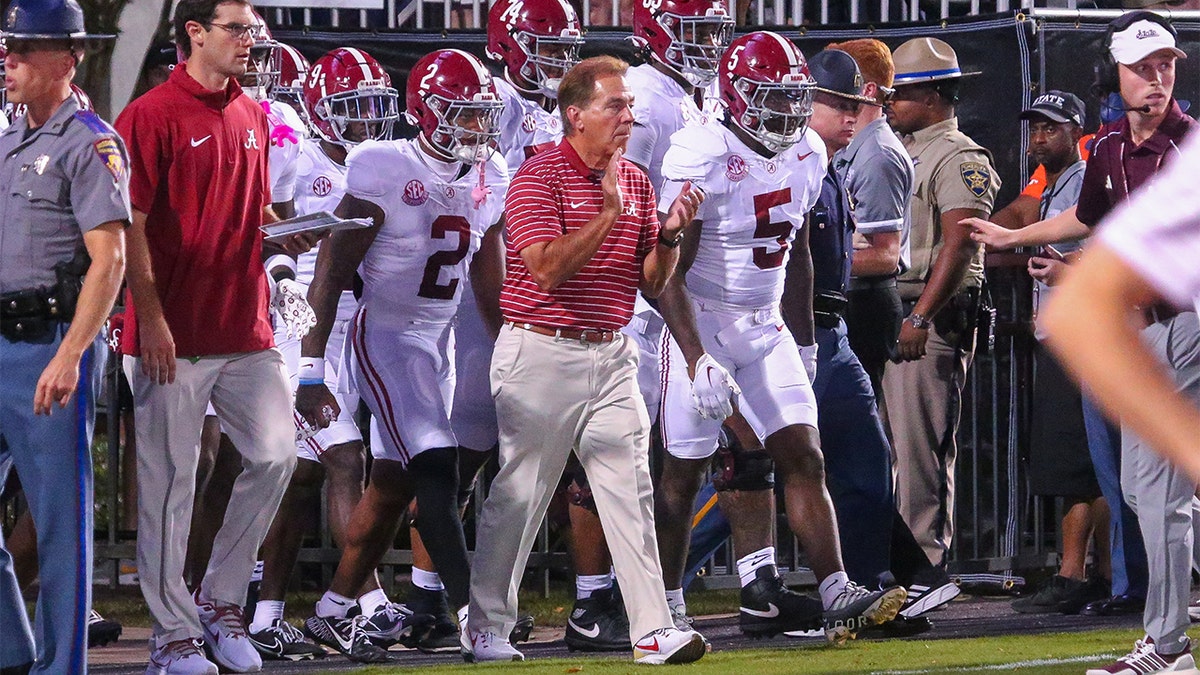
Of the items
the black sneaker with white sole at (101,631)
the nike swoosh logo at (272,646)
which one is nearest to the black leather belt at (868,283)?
the nike swoosh logo at (272,646)

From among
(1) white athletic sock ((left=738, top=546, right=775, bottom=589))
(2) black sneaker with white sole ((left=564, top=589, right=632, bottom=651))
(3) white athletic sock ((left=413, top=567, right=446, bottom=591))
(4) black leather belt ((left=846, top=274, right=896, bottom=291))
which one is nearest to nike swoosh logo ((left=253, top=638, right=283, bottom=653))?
(3) white athletic sock ((left=413, top=567, right=446, bottom=591))

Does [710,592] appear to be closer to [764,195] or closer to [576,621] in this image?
[576,621]

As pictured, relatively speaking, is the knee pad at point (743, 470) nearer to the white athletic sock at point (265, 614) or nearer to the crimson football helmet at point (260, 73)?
the white athletic sock at point (265, 614)

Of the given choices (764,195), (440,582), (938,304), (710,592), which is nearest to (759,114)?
(764,195)

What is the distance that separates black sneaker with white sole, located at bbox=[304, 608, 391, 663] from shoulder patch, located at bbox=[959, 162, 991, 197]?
125 inches

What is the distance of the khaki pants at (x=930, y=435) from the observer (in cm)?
789

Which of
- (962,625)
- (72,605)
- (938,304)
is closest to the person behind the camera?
(72,605)

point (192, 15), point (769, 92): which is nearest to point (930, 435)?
point (769, 92)

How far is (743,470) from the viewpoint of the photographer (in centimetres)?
686

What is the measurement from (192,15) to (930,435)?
3812 mm

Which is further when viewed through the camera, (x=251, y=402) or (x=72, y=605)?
(x=251, y=402)

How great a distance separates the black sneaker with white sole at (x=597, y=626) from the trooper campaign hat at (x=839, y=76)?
2.19m

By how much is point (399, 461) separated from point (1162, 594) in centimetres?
252

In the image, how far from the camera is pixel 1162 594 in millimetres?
5504
